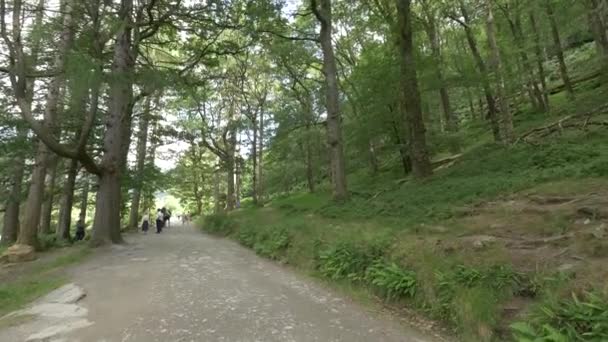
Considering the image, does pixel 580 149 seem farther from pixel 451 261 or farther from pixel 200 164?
pixel 200 164

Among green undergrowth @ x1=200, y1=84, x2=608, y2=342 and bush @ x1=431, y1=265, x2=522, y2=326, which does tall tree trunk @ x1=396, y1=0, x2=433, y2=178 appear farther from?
bush @ x1=431, y1=265, x2=522, y2=326

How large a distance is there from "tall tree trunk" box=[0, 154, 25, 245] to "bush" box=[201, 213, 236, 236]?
305 inches

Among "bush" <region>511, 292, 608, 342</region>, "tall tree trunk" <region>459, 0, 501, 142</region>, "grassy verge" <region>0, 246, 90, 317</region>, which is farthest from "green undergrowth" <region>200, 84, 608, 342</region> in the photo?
"grassy verge" <region>0, 246, 90, 317</region>

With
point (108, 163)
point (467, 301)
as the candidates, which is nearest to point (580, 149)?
point (467, 301)

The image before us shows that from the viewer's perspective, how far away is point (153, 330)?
13.2 ft

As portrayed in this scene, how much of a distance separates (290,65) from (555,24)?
1262 cm

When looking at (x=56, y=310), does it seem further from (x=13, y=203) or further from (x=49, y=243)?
(x=13, y=203)

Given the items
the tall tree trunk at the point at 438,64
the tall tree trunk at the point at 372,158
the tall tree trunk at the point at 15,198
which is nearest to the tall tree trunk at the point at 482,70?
the tall tree trunk at the point at 438,64

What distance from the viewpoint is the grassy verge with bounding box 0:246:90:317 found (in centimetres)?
568

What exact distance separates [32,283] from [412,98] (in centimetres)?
1077

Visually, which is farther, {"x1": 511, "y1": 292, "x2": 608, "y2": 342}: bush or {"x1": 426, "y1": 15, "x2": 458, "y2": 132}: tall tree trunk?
{"x1": 426, "y1": 15, "x2": 458, "y2": 132}: tall tree trunk

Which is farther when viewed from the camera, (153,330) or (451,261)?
(451,261)

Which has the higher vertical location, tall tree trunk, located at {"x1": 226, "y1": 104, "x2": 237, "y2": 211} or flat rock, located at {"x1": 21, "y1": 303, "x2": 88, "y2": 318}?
tall tree trunk, located at {"x1": 226, "y1": 104, "x2": 237, "y2": 211}

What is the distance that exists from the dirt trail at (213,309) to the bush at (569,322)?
3.56 ft
